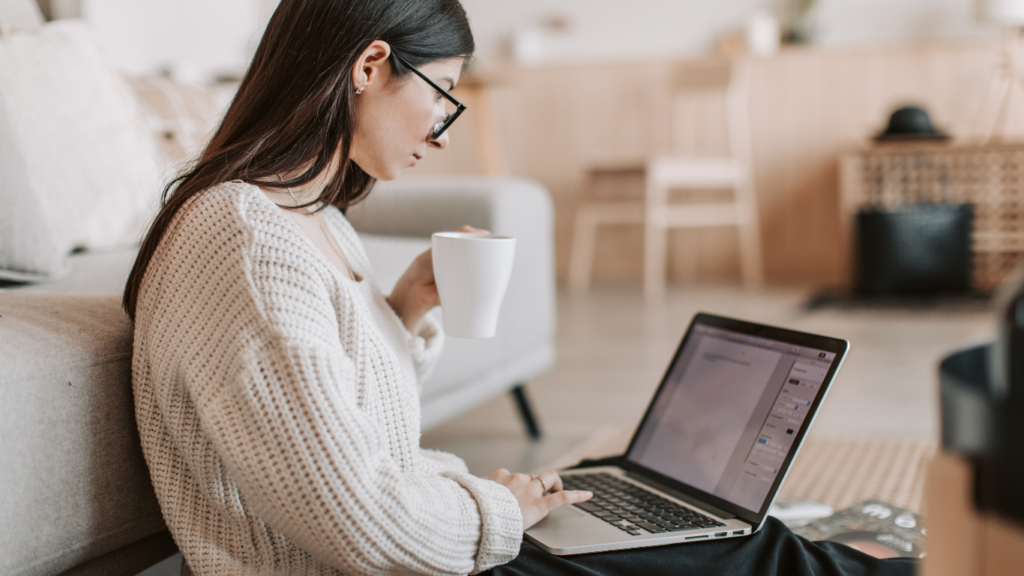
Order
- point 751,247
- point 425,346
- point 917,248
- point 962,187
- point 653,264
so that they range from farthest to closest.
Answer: point 751,247
point 653,264
point 962,187
point 917,248
point 425,346

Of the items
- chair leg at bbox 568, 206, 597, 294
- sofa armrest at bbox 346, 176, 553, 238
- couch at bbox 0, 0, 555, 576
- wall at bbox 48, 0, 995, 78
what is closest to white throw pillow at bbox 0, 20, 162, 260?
couch at bbox 0, 0, 555, 576

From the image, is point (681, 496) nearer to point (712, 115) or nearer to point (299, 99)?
point (299, 99)

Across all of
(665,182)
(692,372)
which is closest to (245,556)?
(692,372)

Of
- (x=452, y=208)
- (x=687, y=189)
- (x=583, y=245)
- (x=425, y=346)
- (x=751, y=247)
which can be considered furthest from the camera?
(x=583, y=245)

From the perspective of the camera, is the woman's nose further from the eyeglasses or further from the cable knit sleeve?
the cable knit sleeve

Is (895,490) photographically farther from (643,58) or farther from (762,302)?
(643,58)

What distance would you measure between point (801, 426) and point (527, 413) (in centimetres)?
95

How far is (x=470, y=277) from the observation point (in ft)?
2.40

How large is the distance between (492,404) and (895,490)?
908 mm

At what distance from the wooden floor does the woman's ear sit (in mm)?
852

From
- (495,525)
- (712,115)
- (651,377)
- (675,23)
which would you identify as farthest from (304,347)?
(675,23)

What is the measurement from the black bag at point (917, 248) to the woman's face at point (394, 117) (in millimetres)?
2776

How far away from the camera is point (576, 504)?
31.1 inches

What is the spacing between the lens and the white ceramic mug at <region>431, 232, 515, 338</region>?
2.36ft
